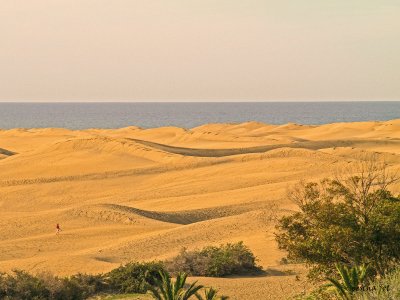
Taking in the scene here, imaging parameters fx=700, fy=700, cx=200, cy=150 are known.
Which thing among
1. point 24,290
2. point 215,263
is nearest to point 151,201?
point 215,263

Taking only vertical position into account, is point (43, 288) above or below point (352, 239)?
below

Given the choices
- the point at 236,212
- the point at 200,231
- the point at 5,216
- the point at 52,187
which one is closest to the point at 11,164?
the point at 52,187

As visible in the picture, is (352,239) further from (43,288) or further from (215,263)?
(43,288)

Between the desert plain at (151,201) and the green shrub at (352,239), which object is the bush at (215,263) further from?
the green shrub at (352,239)

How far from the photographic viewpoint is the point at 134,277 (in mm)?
18594

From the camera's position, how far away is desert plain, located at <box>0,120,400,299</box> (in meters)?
23.3

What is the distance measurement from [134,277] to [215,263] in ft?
8.21

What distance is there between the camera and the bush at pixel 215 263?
19.8 meters

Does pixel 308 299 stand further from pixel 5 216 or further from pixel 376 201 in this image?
pixel 5 216

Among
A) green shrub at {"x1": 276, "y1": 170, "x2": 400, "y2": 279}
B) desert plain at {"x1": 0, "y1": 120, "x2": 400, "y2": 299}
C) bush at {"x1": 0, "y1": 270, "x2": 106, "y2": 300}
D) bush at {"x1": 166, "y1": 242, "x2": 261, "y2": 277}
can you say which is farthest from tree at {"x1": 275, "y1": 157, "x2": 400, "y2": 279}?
bush at {"x1": 0, "y1": 270, "x2": 106, "y2": 300}

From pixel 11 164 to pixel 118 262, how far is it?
101 ft

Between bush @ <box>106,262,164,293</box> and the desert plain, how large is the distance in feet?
4.39

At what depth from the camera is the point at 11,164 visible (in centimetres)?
5150

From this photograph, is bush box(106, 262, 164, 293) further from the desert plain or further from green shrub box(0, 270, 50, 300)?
green shrub box(0, 270, 50, 300)
